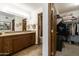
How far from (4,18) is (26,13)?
0.39 meters

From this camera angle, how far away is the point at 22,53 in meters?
2.05

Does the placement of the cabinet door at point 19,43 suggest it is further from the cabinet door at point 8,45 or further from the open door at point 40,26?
the open door at point 40,26

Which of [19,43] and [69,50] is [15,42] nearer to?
[19,43]

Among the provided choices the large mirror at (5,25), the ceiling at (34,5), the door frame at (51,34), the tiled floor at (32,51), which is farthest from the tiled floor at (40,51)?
the ceiling at (34,5)

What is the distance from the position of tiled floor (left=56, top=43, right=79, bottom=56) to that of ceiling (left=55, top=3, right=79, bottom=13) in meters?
0.59

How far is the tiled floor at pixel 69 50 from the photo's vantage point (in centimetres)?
194

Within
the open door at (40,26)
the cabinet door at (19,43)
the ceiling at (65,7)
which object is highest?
the ceiling at (65,7)

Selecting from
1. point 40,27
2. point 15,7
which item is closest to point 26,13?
point 15,7

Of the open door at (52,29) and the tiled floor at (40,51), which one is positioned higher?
the open door at (52,29)

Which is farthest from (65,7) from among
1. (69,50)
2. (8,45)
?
(8,45)

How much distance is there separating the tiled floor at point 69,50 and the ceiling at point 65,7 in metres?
0.59

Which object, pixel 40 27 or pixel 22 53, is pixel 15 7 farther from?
pixel 22 53

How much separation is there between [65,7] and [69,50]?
732mm

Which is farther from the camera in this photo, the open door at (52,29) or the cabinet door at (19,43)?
the cabinet door at (19,43)
